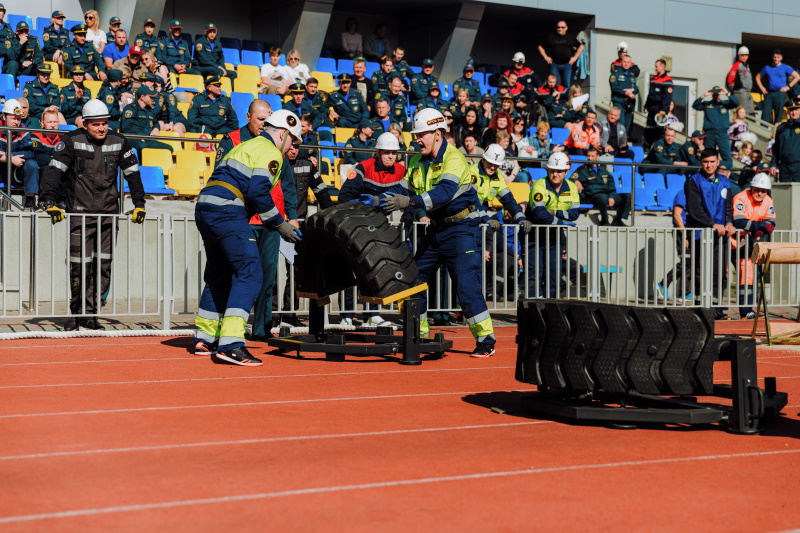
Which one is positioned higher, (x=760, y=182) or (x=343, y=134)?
(x=343, y=134)

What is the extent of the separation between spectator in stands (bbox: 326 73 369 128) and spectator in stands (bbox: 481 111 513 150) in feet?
7.34

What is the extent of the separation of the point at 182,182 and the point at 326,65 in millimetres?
9021

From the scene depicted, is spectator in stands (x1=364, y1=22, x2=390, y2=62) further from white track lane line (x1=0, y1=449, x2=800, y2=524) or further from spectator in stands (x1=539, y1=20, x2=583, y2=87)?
white track lane line (x1=0, y1=449, x2=800, y2=524)

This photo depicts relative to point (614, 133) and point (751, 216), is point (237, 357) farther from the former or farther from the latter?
point (614, 133)

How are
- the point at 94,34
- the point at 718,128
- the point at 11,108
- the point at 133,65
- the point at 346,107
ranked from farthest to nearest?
the point at 718,128, the point at 94,34, the point at 346,107, the point at 133,65, the point at 11,108

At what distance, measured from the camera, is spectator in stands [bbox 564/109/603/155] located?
2016 cm

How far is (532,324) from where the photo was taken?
6.63 metres

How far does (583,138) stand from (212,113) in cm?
712

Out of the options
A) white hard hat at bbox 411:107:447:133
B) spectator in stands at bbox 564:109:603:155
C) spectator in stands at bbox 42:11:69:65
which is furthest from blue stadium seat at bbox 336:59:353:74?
white hard hat at bbox 411:107:447:133

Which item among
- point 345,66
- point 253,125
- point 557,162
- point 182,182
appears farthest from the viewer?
point 345,66

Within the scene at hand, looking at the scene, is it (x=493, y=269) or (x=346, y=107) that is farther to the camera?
(x=346, y=107)

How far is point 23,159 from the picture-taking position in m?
14.3

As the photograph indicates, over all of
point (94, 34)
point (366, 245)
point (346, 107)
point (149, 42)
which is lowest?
point (366, 245)

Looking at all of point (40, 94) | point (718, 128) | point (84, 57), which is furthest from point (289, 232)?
point (718, 128)
